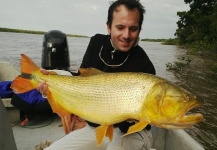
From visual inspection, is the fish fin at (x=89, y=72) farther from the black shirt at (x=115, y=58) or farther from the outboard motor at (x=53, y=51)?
the outboard motor at (x=53, y=51)

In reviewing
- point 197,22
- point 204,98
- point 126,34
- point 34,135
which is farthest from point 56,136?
point 197,22

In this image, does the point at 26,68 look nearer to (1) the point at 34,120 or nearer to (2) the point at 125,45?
(2) the point at 125,45

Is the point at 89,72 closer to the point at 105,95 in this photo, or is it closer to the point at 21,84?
the point at 105,95

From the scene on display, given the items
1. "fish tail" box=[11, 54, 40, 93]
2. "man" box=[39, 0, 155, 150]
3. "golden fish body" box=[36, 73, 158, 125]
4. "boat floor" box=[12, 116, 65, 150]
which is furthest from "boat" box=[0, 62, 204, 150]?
"fish tail" box=[11, 54, 40, 93]

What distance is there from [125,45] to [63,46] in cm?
424

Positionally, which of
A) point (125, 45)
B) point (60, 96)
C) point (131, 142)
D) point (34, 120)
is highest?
point (125, 45)

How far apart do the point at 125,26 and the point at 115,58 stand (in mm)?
499

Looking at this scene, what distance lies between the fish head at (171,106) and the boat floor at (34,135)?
104 inches

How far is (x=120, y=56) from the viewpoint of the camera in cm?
324

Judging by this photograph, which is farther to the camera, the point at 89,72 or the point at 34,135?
the point at 34,135

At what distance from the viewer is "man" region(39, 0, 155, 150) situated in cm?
288

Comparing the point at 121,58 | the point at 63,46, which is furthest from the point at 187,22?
the point at 121,58

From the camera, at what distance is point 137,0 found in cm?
300

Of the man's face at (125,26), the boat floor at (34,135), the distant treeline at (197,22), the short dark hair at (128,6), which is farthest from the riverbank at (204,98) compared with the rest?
the distant treeline at (197,22)
